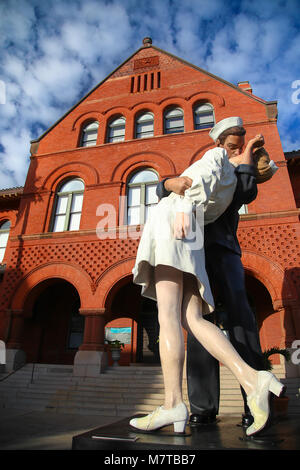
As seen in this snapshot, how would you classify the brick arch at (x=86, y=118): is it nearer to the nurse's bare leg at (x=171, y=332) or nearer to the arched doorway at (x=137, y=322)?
the arched doorway at (x=137, y=322)

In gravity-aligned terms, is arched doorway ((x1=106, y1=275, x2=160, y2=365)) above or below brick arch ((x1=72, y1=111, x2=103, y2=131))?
below

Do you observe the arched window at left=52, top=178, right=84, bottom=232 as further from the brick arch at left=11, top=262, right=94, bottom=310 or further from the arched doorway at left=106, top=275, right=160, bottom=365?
the arched doorway at left=106, top=275, right=160, bottom=365

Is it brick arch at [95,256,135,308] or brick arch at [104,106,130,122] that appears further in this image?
brick arch at [104,106,130,122]

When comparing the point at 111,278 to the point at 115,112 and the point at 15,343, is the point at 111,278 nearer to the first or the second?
the point at 15,343

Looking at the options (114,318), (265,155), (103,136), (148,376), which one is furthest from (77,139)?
(265,155)

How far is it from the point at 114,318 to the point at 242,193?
10393 millimetres

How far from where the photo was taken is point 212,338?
184cm

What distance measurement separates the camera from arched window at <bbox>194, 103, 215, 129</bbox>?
41.6ft

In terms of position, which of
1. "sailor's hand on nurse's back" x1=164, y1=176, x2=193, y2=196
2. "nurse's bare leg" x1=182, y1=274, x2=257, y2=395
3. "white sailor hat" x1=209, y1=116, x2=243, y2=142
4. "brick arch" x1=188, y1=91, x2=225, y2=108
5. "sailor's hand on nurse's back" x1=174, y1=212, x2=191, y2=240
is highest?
"brick arch" x1=188, y1=91, x2=225, y2=108

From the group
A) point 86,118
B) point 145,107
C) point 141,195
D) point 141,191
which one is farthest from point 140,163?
point 86,118

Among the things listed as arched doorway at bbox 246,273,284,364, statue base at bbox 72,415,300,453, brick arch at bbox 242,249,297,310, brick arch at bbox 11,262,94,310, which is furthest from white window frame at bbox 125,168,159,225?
statue base at bbox 72,415,300,453

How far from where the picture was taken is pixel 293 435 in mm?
1644

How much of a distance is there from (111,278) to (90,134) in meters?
7.87

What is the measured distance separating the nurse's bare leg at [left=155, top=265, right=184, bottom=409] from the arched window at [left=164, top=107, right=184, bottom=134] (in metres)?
11.9
